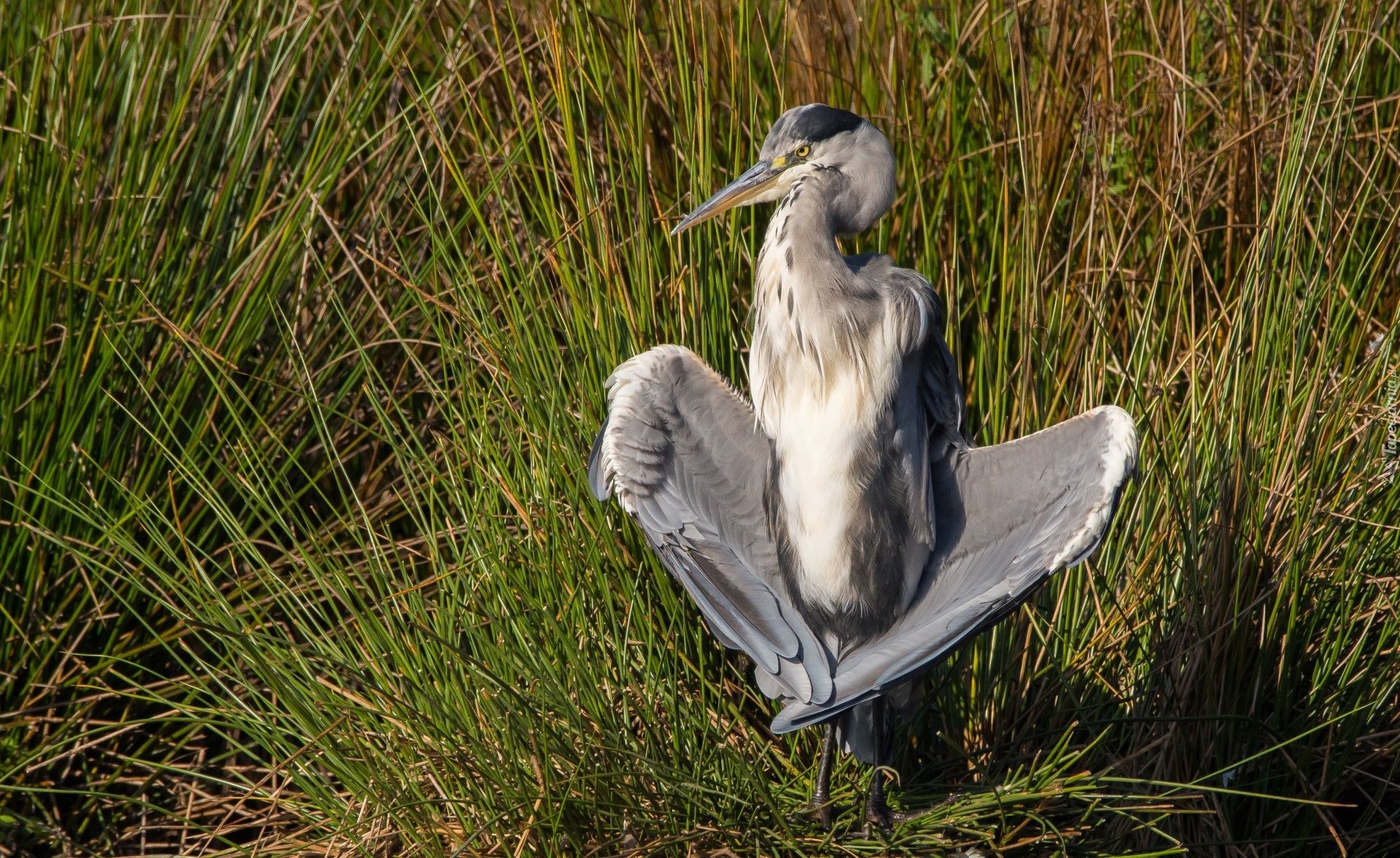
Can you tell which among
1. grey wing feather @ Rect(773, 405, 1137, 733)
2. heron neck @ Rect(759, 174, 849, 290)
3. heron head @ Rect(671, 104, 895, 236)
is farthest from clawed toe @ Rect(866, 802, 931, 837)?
heron head @ Rect(671, 104, 895, 236)

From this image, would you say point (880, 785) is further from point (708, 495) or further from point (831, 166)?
point (831, 166)

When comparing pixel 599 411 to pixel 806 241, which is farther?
pixel 599 411

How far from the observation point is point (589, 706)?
2.39 m

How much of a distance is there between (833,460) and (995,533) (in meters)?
0.32

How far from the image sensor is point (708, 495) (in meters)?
2.50

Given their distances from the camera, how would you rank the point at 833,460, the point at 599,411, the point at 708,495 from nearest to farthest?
the point at 833,460, the point at 708,495, the point at 599,411

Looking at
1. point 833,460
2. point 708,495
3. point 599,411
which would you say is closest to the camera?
point 833,460

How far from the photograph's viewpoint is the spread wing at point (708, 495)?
2.24m

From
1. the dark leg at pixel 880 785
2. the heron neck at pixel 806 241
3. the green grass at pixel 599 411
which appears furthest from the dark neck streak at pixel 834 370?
the green grass at pixel 599 411

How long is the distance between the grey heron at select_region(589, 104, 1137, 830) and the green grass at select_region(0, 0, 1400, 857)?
25 centimetres

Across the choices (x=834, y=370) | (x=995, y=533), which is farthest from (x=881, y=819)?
(x=834, y=370)

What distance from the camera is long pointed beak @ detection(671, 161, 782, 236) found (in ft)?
8.22

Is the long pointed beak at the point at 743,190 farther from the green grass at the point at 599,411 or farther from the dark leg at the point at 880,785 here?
the dark leg at the point at 880,785

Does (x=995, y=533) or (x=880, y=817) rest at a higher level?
(x=995, y=533)
